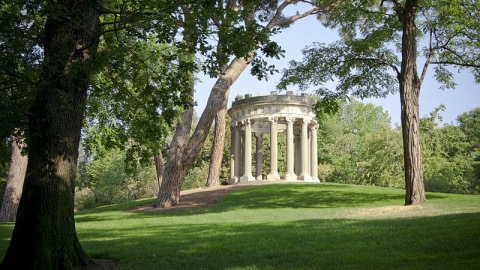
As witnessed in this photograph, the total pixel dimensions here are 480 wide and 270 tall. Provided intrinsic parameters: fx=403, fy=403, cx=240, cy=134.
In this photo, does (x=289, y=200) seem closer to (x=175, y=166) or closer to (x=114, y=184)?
(x=175, y=166)

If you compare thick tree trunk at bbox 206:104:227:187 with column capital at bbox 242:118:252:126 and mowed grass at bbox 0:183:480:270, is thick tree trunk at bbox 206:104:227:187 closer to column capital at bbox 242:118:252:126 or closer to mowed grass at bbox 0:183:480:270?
column capital at bbox 242:118:252:126

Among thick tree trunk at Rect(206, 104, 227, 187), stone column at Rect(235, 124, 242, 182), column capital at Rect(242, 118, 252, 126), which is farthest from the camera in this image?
stone column at Rect(235, 124, 242, 182)

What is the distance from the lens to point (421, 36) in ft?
67.4

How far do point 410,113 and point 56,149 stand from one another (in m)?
13.7

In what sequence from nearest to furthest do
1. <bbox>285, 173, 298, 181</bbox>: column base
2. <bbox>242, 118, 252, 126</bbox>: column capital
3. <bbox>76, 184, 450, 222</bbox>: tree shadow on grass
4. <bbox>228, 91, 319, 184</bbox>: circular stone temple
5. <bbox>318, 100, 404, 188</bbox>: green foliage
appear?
1. <bbox>76, 184, 450, 222</bbox>: tree shadow on grass
2. <bbox>285, 173, 298, 181</bbox>: column base
3. <bbox>228, 91, 319, 184</bbox>: circular stone temple
4. <bbox>242, 118, 252, 126</bbox>: column capital
5. <bbox>318, 100, 404, 188</bbox>: green foliage

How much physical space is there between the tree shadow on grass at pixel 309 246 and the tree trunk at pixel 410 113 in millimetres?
5644

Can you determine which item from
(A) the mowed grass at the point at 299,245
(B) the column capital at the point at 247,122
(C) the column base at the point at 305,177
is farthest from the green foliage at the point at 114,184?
(A) the mowed grass at the point at 299,245

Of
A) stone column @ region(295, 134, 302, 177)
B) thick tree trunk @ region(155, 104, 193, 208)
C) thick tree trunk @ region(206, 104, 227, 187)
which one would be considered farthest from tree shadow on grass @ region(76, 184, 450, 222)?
stone column @ region(295, 134, 302, 177)

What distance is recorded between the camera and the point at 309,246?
8.60 meters

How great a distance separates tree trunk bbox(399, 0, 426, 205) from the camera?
637 inches

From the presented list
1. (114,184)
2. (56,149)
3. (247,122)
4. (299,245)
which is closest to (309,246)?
(299,245)

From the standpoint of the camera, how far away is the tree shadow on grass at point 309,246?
706 cm

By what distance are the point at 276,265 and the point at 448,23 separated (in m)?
15.6

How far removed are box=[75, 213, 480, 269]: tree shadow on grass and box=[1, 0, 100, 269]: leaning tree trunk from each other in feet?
5.19
